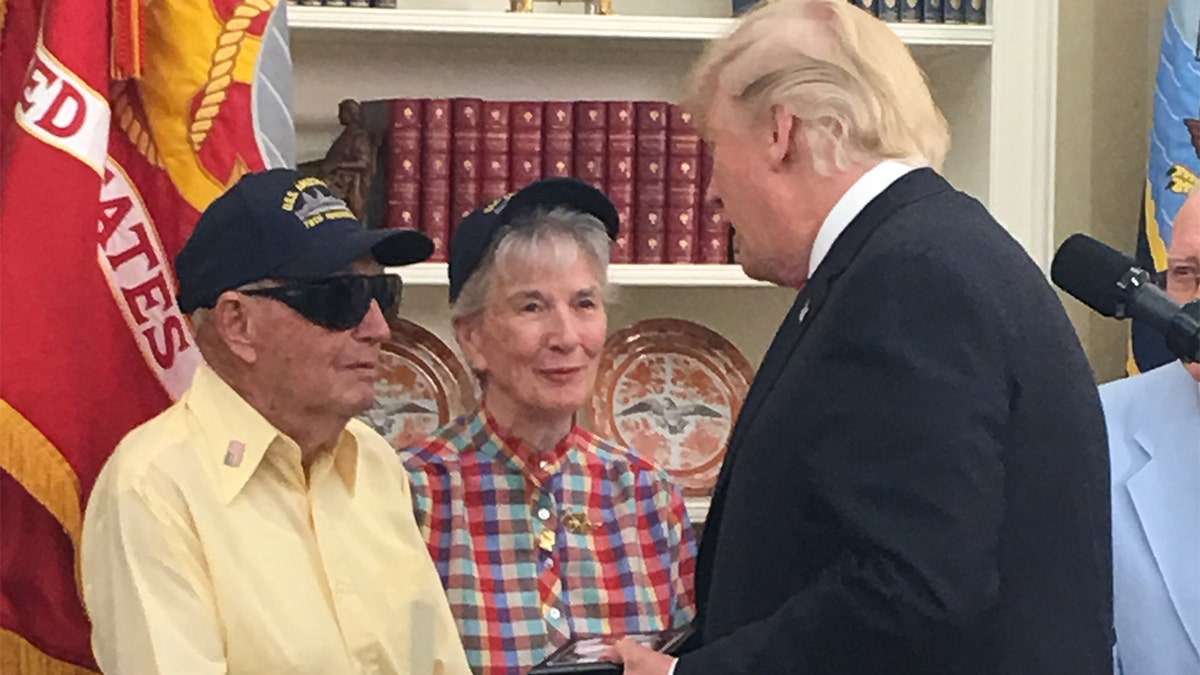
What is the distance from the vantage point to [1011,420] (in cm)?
118

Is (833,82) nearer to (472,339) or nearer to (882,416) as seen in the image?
(882,416)

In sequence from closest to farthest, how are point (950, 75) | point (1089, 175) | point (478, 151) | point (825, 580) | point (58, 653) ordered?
point (825, 580), point (58, 653), point (478, 151), point (950, 75), point (1089, 175)

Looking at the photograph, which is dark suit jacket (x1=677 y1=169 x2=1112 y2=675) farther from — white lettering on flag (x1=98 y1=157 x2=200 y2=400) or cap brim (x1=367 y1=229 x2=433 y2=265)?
white lettering on flag (x1=98 y1=157 x2=200 y2=400)

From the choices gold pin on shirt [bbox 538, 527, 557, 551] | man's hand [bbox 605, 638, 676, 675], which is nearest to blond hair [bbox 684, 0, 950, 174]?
man's hand [bbox 605, 638, 676, 675]

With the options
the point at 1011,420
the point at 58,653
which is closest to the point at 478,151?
the point at 58,653

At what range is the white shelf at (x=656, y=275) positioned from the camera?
90.3 inches

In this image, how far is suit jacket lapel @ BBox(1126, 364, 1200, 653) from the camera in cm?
158

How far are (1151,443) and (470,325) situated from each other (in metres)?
0.85

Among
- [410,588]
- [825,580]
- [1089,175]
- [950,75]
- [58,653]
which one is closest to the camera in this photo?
[825,580]

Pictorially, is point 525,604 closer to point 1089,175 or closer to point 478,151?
point 478,151

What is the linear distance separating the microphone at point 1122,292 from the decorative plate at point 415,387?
1.30 metres

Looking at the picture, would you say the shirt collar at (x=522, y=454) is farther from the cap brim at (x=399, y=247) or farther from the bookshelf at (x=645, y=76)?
the bookshelf at (x=645, y=76)

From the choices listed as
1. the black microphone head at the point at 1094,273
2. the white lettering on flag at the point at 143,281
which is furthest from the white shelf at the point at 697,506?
the black microphone head at the point at 1094,273

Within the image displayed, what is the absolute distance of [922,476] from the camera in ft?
3.64
